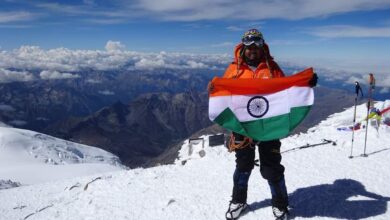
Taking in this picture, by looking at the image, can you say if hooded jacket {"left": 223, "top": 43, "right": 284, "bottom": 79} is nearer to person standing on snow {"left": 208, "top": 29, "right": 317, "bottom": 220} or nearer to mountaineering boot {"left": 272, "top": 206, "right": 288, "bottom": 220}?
person standing on snow {"left": 208, "top": 29, "right": 317, "bottom": 220}

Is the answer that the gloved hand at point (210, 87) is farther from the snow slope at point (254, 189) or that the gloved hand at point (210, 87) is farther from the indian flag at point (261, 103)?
the snow slope at point (254, 189)

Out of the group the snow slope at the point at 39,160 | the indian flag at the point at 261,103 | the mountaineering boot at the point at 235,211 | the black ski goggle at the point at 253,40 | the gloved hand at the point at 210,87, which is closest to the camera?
the black ski goggle at the point at 253,40

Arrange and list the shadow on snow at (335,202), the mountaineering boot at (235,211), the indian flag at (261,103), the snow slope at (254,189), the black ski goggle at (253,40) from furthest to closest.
Result: 1. the snow slope at (254,189)
2. the mountaineering boot at (235,211)
3. the shadow on snow at (335,202)
4. the indian flag at (261,103)
5. the black ski goggle at (253,40)

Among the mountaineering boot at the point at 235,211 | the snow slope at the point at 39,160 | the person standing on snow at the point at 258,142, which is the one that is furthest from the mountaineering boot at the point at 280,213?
the snow slope at the point at 39,160

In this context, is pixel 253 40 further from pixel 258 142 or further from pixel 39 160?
pixel 39 160

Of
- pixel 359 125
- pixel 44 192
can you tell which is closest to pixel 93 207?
pixel 44 192

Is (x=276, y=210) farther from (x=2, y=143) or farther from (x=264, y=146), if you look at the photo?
(x=2, y=143)

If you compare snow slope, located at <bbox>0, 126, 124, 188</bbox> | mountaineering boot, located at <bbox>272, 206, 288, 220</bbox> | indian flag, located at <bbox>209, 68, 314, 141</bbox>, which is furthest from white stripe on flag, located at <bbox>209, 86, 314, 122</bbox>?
snow slope, located at <bbox>0, 126, 124, 188</bbox>

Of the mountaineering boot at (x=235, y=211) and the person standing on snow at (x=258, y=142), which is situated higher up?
the person standing on snow at (x=258, y=142)

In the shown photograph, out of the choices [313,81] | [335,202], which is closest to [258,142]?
[313,81]
